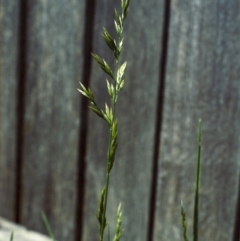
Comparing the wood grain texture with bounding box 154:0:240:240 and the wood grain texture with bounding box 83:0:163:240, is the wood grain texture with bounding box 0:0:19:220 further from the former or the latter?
the wood grain texture with bounding box 154:0:240:240

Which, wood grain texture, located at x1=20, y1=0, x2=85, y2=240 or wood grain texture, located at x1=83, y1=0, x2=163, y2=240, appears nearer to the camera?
wood grain texture, located at x1=83, y1=0, x2=163, y2=240

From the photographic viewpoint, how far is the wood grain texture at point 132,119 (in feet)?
4.27

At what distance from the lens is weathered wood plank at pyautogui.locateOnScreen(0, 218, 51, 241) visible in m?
1.57

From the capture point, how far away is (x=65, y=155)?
59.8 inches

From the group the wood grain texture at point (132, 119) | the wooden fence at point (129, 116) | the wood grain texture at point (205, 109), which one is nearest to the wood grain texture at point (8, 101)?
the wooden fence at point (129, 116)

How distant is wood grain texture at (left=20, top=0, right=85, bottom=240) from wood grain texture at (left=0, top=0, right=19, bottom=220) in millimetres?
42

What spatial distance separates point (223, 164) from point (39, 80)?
0.57 meters

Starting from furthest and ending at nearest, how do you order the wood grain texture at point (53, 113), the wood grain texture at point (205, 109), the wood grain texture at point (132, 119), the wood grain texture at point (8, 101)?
the wood grain texture at point (8, 101)
the wood grain texture at point (53, 113)
the wood grain texture at point (132, 119)
the wood grain texture at point (205, 109)

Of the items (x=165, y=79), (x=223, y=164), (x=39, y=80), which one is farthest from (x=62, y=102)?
(x=223, y=164)

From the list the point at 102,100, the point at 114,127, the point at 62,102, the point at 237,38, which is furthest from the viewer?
the point at 62,102

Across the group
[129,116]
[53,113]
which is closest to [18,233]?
[53,113]

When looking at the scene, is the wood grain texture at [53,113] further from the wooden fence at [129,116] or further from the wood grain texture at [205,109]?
the wood grain texture at [205,109]

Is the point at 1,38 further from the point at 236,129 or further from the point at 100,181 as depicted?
the point at 236,129

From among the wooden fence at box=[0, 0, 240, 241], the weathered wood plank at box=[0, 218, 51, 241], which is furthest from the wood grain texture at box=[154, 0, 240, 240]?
the weathered wood plank at box=[0, 218, 51, 241]
